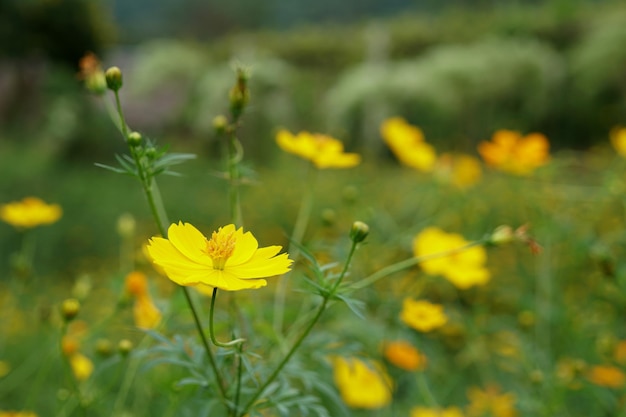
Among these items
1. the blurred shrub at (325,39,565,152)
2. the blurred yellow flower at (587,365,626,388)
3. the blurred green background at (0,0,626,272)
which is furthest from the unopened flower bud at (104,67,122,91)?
the blurred shrub at (325,39,565,152)

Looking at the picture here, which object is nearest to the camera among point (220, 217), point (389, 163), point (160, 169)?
point (160, 169)

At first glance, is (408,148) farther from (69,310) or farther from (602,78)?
(602,78)

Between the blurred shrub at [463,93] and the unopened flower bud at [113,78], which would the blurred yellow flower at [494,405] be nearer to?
the unopened flower bud at [113,78]

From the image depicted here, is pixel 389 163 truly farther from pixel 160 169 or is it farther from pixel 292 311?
pixel 160 169

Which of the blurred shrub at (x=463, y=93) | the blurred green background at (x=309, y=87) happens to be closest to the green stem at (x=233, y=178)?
the blurred green background at (x=309, y=87)

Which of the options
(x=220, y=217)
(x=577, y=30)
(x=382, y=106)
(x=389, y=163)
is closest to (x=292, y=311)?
(x=220, y=217)

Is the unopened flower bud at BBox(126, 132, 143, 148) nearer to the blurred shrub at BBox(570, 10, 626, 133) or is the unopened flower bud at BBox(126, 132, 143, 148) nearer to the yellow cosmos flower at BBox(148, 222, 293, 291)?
the yellow cosmos flower at BBox(148, 222, 293, 291)
